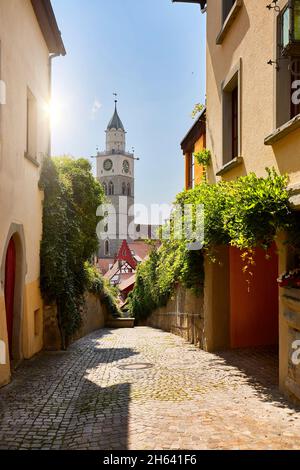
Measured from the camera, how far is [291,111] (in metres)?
6.48

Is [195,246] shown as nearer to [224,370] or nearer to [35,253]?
[224,370]

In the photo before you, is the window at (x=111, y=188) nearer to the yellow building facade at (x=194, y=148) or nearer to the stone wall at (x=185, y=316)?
the stone wall at (x=185, y=316)

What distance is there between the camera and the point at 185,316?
13047 millimetres

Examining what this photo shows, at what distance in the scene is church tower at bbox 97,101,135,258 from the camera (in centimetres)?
10012

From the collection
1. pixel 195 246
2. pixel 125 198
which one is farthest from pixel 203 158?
pixel 125 198

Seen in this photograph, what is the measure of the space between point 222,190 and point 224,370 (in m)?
3.28

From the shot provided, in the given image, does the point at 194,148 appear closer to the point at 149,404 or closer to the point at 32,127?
the point at 32,127

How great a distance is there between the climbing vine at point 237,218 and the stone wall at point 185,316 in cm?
58

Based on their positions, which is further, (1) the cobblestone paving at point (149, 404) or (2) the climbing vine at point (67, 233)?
(2) the climbing vine at point (67, 233)

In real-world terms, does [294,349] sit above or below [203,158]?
below

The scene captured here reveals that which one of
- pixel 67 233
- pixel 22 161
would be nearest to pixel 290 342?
pixel 22 161

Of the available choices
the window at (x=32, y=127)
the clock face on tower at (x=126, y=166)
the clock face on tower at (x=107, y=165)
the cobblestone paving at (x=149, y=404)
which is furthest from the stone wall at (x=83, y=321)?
the clock face on tower at (x=107, y=165)

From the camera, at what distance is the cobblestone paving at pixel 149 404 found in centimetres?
450

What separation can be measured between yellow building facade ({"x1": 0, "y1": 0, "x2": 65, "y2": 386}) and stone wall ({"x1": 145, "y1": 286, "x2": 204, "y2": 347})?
390 centimetres
